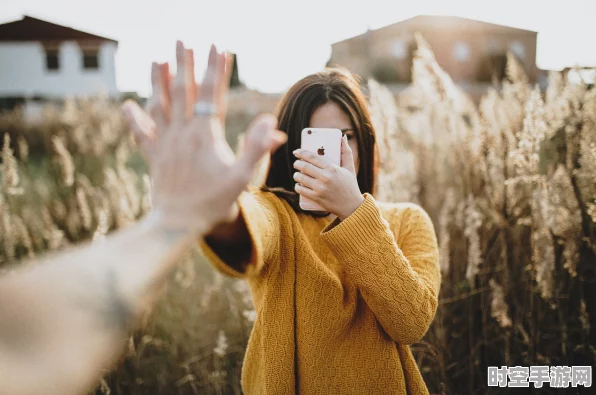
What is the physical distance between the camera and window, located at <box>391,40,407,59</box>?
2188 centimetres

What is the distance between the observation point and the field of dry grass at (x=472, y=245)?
1767 millimetres

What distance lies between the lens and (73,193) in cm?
312

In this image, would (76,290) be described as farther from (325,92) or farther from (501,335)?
(501,335)

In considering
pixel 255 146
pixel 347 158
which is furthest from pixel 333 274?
pixel 255 146

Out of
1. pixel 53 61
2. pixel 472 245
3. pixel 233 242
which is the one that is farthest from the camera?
pixel 53 61

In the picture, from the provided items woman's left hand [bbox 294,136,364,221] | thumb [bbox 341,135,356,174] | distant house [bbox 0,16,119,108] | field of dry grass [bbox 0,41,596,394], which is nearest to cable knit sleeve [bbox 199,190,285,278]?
woman's left hand [bbox 294,136,364,221]

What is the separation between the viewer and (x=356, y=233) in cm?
99

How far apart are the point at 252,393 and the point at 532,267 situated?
4.47 ft

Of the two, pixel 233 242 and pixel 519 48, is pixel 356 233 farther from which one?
pixel 519 48

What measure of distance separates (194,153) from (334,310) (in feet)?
2.41

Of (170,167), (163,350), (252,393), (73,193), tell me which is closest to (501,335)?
(252,393)

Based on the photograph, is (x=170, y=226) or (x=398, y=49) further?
(x=398, y=49)

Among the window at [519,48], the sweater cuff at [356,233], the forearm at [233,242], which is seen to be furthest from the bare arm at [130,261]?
the window at [519,48]

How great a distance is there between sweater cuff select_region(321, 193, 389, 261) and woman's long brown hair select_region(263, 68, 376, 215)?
10.0 inches
